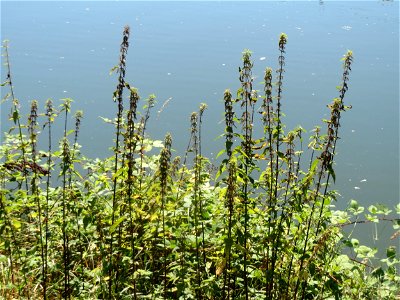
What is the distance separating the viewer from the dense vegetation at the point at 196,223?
239cm

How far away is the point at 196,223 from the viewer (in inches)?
99.0

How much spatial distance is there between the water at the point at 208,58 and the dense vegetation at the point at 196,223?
2923 millimetres

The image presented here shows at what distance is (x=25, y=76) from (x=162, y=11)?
7.21 meters

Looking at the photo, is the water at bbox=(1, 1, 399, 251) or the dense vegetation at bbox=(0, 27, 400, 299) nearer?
the dense vegetation at bbox=(0, 27, 400, 299)

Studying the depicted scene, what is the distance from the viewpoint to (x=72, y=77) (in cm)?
968

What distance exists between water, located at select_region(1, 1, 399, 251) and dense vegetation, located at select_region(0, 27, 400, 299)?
292 cm

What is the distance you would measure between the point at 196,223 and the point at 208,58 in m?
8.74

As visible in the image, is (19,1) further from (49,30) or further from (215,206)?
(215,206)

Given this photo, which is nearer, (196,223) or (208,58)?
(196,223)

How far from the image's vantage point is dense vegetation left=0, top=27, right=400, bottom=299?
94.0 inches

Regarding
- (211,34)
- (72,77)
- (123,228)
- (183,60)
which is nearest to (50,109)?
(123,228)

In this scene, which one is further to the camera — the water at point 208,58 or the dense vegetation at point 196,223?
the water at point 208,58

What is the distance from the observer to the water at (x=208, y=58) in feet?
25.0

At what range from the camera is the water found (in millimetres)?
7629
